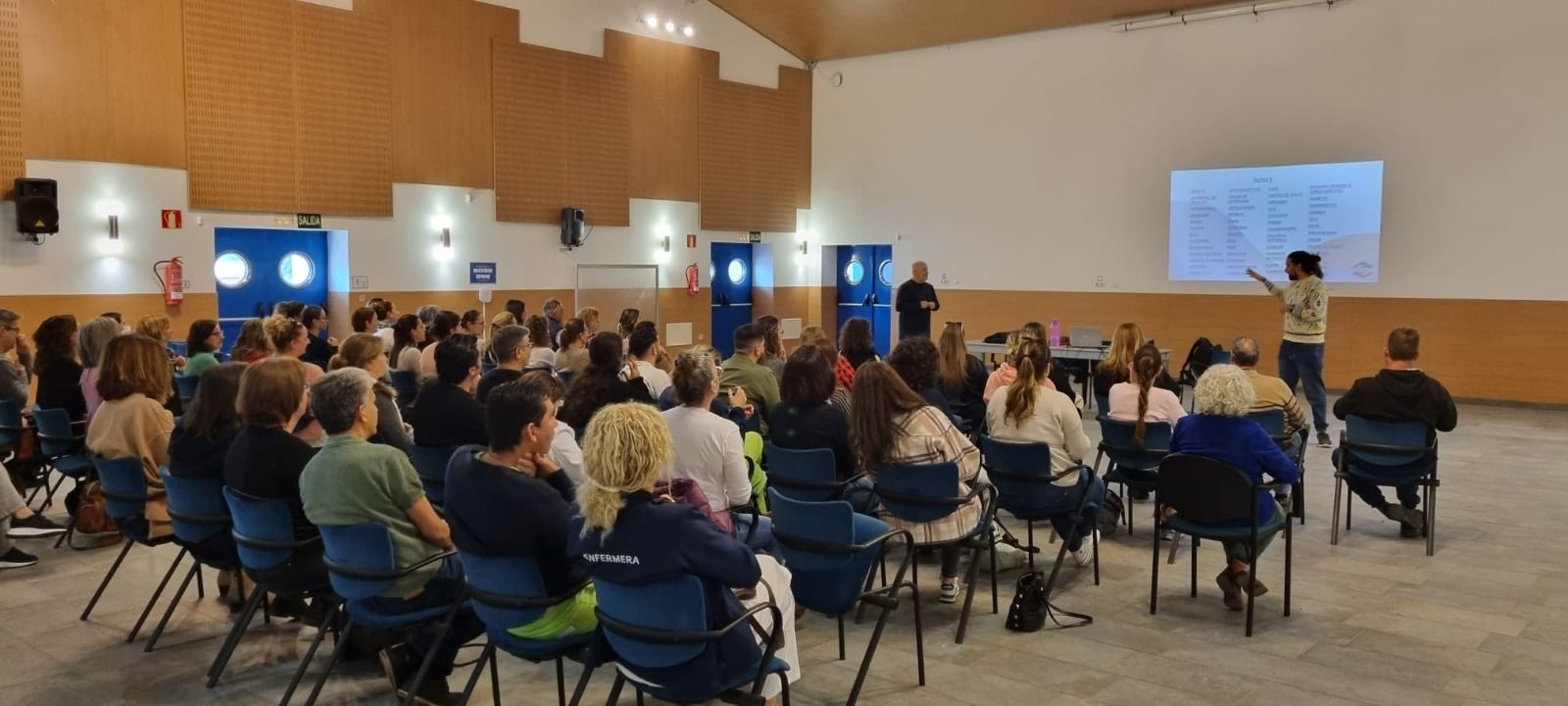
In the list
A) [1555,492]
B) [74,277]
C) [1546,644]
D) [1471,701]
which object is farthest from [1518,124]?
[74,277]

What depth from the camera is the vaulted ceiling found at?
551 inches

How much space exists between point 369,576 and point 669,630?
1.11 m

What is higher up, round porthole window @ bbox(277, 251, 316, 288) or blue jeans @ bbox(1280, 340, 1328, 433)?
round porthole window @ bbox(277, 251, 316, 288)

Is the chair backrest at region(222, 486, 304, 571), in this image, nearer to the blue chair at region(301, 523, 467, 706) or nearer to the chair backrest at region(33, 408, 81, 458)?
the blue chair at region(301, 523, 467, 706)

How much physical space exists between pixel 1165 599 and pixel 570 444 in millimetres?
2902

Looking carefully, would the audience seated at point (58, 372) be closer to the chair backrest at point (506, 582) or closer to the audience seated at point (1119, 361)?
the chair backrest at point (506, 582)

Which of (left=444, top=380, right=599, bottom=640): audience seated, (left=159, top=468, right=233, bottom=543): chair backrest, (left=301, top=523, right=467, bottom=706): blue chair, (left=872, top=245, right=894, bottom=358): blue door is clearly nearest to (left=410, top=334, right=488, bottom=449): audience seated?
(left=159, top=468, right=233, bottom=543): chair backrest

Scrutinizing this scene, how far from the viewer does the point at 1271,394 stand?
6.07m

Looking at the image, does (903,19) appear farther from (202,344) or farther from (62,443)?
(62,443)

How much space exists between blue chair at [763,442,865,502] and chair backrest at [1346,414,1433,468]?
10.2ft

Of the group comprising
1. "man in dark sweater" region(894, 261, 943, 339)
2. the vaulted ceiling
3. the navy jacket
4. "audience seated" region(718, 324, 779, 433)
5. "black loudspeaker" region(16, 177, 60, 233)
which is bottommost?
Result: the navy jacket

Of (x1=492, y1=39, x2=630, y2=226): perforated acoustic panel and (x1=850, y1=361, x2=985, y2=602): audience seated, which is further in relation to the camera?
(x1=492, y1=39, x2=630, y2=226): perforated acoustic panel

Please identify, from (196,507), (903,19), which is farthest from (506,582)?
(903,19)

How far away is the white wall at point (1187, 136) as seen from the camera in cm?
1148
